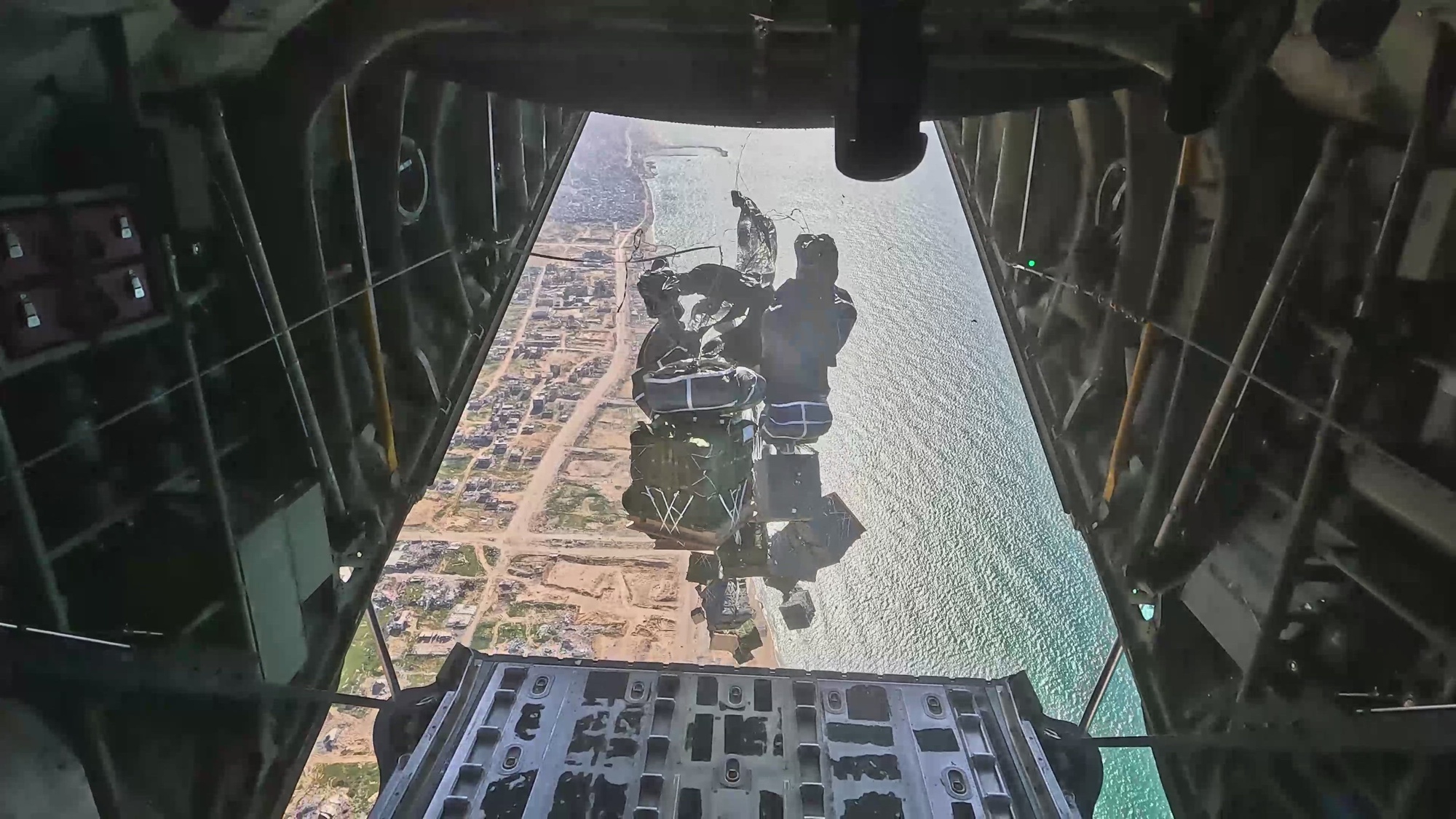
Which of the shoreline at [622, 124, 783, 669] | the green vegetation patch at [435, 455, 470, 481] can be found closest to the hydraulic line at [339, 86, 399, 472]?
the shoreline at [622, 124, 783, 669]

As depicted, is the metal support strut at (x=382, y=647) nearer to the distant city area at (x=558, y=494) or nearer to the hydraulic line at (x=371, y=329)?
the hydraulic line at (x=371, y=329)

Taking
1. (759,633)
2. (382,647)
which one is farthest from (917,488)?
(382,647)

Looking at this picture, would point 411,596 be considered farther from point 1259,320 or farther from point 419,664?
point 1259,320

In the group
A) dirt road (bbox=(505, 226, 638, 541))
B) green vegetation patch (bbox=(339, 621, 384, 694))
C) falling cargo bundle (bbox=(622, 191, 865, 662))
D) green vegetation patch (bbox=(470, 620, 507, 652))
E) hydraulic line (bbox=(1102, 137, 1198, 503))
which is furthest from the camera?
dirt road (bbox=(505, 226, 638, 541))

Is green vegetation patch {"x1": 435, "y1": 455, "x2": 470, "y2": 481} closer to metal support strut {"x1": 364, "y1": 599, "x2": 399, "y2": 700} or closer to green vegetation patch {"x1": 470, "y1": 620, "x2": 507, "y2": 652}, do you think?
green vegetation patch {"x1": 470, "y1": 620, "x2": 507, "y2": 652}

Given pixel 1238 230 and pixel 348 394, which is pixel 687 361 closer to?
pixel 348 394

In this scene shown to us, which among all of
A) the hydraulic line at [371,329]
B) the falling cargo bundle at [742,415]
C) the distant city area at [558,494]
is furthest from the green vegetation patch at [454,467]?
the hydraulic line at [371,329]
